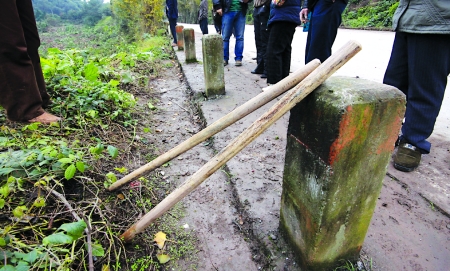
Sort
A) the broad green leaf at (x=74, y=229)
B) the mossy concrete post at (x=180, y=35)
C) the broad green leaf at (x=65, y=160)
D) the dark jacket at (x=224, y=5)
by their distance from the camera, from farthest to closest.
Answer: the mossy concrete post at (x=180, y=35) < the dark jacket at (x=224, y=5) < the broad green leaf at (x=65, y=160) < the broad green leaf at (x=74, y=229)

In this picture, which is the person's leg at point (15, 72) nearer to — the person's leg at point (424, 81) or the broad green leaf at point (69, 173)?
the broad green leaf at point (69, 173)

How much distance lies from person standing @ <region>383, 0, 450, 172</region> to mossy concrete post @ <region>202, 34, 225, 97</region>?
207 centimetres

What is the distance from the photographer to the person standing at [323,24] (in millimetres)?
2771

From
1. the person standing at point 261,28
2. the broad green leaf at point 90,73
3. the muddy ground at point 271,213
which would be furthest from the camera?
the person standing at point 261,28

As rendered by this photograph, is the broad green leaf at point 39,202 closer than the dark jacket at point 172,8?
Yes

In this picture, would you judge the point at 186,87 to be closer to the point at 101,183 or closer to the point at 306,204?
the point at 101,183

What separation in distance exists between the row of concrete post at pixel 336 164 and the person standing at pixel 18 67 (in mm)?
2256

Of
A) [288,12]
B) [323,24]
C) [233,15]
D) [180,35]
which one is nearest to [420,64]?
[323,24]

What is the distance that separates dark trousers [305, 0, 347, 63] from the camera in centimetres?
277

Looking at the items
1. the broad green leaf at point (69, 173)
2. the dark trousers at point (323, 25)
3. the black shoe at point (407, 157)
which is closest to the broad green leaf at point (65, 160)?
the broad green leaf at point (69, 173)

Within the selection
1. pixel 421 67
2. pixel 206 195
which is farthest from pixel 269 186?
pixel 421 67

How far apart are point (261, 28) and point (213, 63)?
1645 millimetres

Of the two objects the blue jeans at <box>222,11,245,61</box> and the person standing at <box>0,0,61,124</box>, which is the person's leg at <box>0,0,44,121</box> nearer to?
the person standing at <box>0,0,61,124</box>

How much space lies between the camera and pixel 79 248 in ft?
4.50
